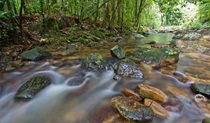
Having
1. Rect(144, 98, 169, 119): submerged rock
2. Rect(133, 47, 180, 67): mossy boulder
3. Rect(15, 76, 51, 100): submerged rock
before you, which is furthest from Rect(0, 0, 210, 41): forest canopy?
Rect(133, 47, 180, 67): mossy boulder

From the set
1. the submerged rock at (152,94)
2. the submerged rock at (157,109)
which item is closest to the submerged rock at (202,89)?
the submerged rock at (152,94)

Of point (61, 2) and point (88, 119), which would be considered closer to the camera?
point (88, 119)

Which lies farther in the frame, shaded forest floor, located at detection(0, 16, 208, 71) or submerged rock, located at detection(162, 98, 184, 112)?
shaded forest floor, located at detection(0, 16, 208, 71)

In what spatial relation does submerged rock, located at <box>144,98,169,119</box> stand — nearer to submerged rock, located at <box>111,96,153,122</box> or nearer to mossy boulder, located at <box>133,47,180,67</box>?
submerged rock, located at <box>111,96,153,122</box>

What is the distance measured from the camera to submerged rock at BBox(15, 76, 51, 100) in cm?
237

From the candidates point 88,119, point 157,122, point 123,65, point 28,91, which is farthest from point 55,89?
point 157,122

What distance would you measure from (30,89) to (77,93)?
0.76 metres

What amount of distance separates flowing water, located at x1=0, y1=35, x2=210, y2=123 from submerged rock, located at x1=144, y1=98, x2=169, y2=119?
7cm

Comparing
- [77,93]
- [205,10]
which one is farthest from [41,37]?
[205,10]

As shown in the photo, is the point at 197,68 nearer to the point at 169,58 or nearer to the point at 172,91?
the point at 169,58

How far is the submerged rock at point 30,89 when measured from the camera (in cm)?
237

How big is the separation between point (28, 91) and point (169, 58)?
3.23 metres

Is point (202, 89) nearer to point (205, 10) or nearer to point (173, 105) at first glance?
point (173, 105)

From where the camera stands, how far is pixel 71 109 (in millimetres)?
2213
